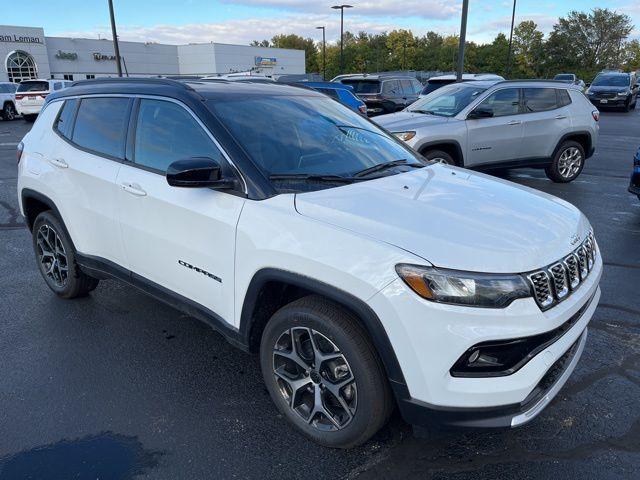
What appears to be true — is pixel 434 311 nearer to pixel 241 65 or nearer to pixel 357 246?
pixel 357 246

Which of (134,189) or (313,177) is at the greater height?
(313,177)

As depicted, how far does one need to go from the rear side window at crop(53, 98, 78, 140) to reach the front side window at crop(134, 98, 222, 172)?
1.01 m

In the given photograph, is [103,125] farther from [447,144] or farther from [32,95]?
[32,95]

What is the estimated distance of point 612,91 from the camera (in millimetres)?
26891

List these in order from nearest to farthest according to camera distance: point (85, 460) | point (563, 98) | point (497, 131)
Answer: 1. point (85, 460)
2. point (497, 131)
3. point (563, 98)

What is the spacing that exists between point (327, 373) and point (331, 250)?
0.66m

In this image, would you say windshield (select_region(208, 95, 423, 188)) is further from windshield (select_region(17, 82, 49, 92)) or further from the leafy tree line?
the leafy tree line

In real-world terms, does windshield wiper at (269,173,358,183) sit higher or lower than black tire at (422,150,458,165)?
higher

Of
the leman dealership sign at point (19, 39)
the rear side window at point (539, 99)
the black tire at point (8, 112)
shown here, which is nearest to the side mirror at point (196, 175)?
the rear side window at point (539, 99)

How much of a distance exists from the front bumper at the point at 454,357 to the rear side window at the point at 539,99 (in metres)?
7.70

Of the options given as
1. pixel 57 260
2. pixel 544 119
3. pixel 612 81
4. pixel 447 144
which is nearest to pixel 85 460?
pixel 57 260

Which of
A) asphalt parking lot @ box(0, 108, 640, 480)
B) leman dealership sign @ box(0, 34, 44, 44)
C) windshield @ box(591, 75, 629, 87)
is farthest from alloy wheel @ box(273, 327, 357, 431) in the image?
leman dealership sign @ box(0, 34, 44, 44)

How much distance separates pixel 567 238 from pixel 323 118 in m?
1.78

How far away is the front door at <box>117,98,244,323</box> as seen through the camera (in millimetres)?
2857
